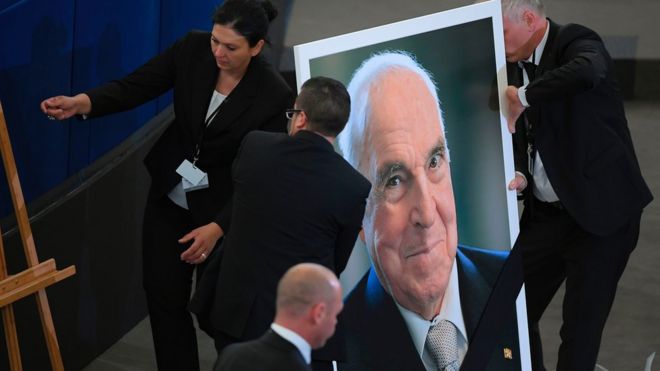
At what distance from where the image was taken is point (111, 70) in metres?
5.55

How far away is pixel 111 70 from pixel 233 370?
2791 mm

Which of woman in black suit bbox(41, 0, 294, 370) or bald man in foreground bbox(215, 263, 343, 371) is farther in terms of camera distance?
woman in black suit bbox(41, 0, 294, 370)

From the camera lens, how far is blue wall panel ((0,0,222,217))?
489 centimetres

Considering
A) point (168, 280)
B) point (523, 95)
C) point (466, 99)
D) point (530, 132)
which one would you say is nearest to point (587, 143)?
point (530, 132)

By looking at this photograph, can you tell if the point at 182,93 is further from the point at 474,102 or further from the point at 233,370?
the point at 233,370

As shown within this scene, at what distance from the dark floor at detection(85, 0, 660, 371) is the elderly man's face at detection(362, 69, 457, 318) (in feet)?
4.38

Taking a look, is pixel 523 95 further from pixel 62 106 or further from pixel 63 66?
pixel 63 66

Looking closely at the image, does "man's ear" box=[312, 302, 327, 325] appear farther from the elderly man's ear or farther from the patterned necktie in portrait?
the patterned necktie in portrait

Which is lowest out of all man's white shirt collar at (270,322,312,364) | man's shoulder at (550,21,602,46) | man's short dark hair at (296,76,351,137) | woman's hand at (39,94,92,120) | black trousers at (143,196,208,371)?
black trousers at (143,196,208,371)

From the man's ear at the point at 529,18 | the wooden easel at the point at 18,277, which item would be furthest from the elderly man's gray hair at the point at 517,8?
the wooden easel at the point at 18,277

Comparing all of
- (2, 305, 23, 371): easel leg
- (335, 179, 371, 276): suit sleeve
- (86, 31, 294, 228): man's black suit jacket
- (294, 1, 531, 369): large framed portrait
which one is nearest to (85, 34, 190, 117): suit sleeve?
(86, 31, 294, 228): man's black suit jacket

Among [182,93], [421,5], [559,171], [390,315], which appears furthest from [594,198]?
[421,5]

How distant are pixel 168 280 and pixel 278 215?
1175mm

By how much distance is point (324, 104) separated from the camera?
392 centimetres
